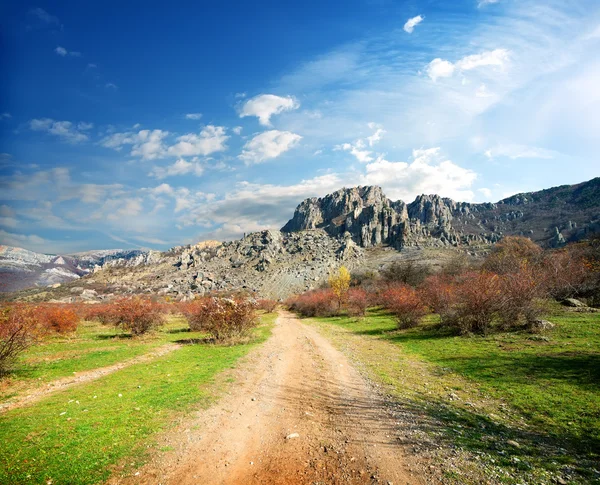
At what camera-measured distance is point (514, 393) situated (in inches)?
420

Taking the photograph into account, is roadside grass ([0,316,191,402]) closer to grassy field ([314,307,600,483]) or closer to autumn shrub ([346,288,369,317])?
grassy field ([314,307,600,483])

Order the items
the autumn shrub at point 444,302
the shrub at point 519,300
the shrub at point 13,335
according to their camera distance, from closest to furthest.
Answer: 1. the shrub at point 13,335
2. the shrub at point 519,300
3. the autumn shrub at point 444,302

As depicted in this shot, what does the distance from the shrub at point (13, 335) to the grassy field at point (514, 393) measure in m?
18.3

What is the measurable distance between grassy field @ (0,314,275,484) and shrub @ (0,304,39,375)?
3.81ft

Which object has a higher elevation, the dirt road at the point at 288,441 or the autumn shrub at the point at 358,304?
the dirt road at the point at 288,441

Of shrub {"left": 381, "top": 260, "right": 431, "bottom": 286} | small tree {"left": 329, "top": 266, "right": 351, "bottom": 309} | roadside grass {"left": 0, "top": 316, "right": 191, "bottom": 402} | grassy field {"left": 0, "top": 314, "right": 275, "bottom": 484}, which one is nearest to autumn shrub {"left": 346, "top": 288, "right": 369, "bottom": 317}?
small tree {"left": 329, "top": 266, "right": 351, "bottom": 309}

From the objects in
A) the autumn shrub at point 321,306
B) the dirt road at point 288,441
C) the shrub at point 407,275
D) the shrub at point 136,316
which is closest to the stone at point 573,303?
the dirt road at point 288,441

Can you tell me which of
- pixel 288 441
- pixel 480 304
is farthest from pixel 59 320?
pixel 480 304

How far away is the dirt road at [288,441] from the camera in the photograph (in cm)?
633

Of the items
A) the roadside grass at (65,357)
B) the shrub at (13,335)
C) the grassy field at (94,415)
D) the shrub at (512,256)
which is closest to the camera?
the grassy field at (94,415)

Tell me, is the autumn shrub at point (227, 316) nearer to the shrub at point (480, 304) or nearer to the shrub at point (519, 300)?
the shrub at point (480, 304)

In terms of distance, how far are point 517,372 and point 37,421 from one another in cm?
1922

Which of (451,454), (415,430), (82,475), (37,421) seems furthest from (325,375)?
(37,421)

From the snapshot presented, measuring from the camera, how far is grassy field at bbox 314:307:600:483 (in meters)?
6.68
